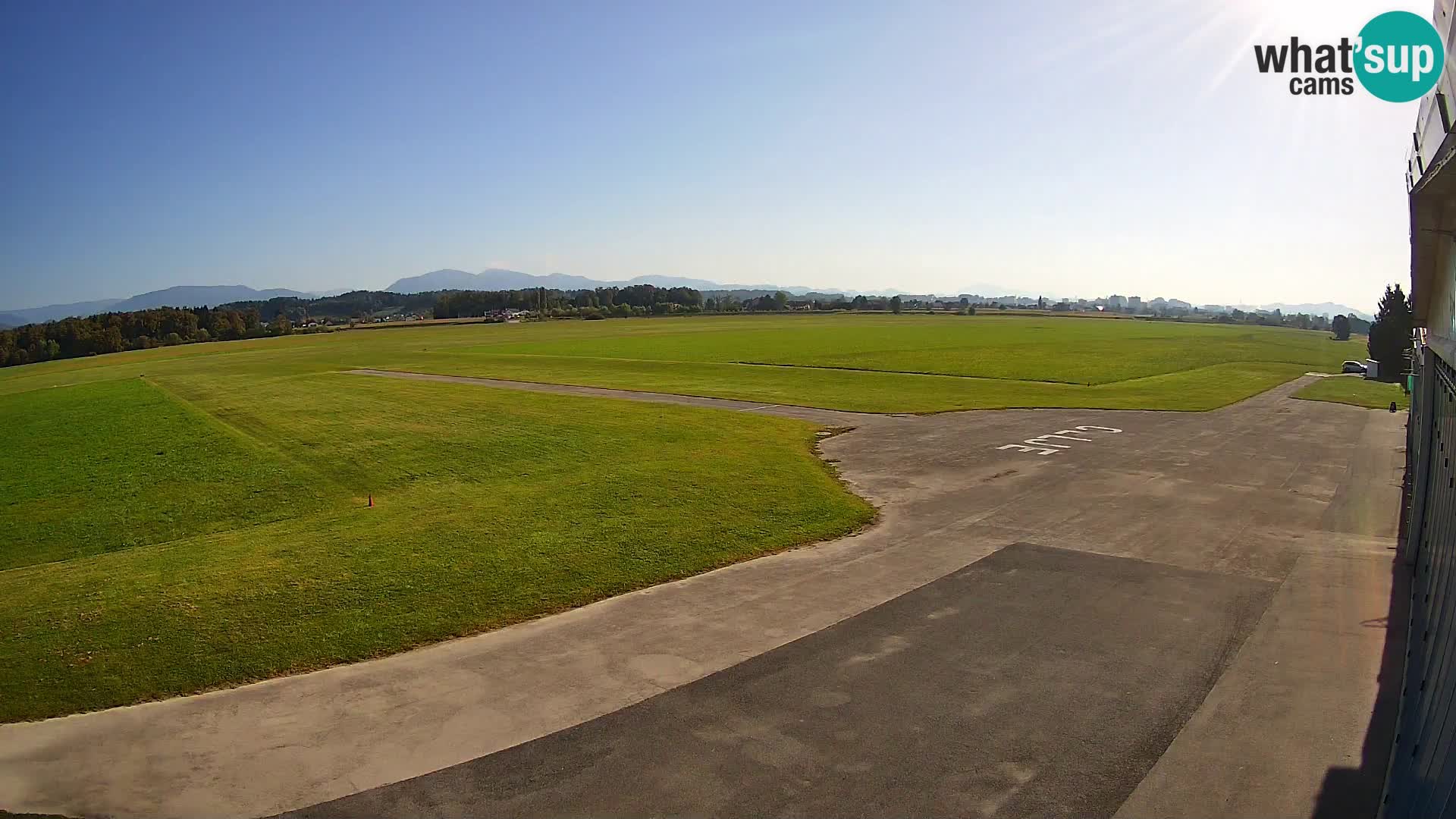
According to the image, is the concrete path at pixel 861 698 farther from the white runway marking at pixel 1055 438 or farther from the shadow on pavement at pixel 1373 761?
the white runway marking at pixel 1055 438

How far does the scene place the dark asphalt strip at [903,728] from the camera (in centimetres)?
823

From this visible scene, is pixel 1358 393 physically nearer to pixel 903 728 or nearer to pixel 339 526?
pixel 903 728

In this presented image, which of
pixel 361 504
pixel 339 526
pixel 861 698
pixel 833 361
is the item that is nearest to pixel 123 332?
pixel 833 361

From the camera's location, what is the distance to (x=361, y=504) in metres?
21.5

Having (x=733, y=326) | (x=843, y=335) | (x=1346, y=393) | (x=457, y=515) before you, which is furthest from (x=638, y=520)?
(x=733, y=326)

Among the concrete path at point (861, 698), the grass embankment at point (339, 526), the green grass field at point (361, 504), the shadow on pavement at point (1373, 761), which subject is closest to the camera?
the shadow on pavement at point (1373, 761)

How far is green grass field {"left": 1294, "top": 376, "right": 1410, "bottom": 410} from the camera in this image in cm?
4583

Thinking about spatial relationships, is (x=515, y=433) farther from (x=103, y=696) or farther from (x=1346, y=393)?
(x=1346, y=393)

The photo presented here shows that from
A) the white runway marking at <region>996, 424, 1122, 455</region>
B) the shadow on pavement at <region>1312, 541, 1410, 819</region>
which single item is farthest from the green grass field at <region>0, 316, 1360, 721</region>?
the shadow on pavement at <region>1312, 541, 1410, 819</region>

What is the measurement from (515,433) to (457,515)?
38.4 feet

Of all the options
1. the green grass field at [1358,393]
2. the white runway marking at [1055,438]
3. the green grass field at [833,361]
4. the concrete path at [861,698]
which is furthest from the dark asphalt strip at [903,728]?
the green grass field at [1358,393]

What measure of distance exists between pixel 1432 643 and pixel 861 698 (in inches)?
234

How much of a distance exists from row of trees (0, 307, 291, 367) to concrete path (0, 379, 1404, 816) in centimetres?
11234

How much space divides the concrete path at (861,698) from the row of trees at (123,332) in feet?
369
